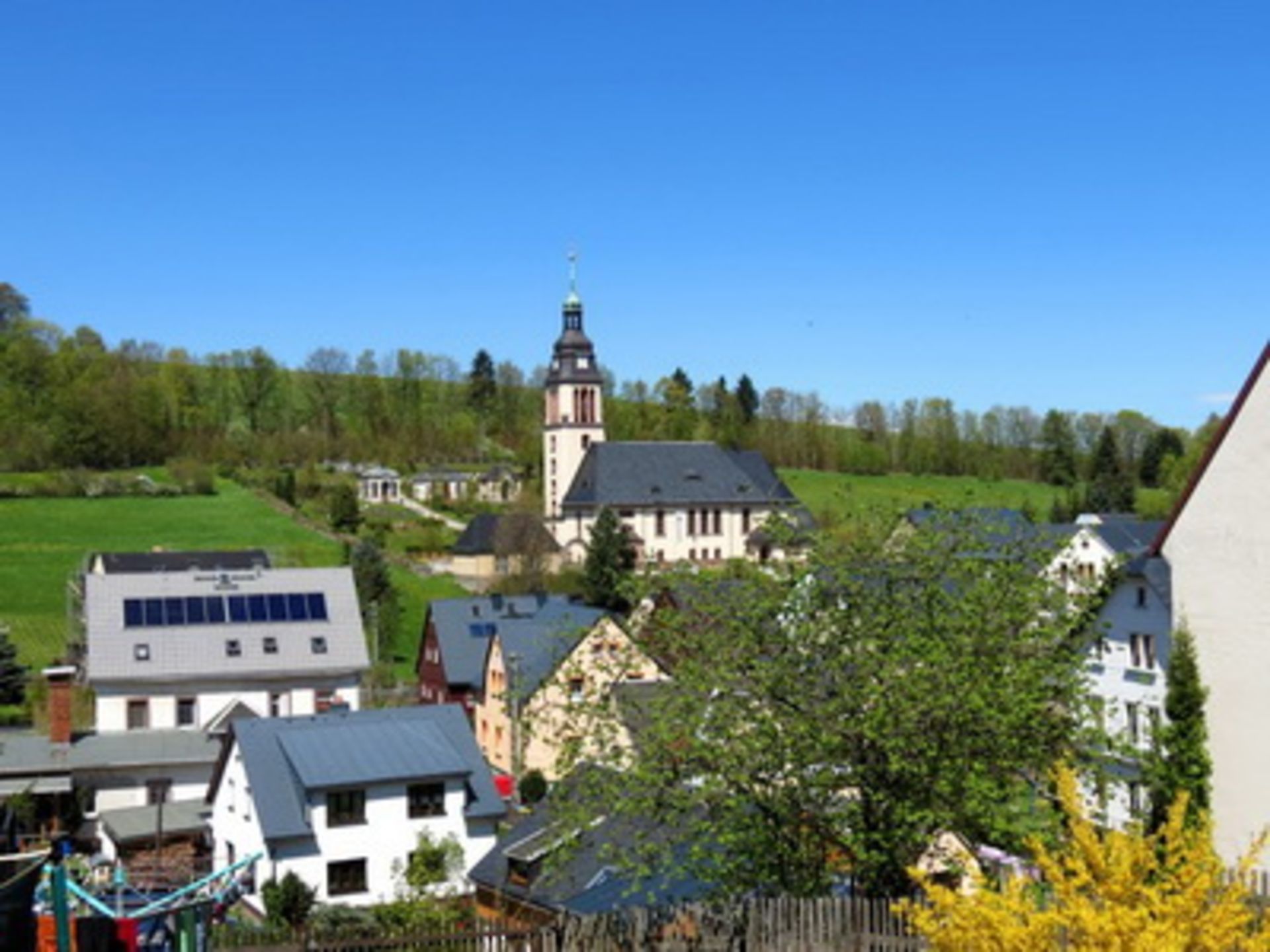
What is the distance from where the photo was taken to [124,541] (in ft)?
A: 276

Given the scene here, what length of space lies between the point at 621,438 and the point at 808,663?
125m

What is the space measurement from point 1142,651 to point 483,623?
27477 mm

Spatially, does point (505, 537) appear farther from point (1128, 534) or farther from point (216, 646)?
point (216, 646)

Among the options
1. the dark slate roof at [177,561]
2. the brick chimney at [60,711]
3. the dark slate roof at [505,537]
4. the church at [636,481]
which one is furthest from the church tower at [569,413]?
the brick chimney at [60,711]

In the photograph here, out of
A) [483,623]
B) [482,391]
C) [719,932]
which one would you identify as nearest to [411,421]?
[482,391]

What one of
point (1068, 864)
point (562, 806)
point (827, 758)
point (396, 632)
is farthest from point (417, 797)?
point (396, 632)

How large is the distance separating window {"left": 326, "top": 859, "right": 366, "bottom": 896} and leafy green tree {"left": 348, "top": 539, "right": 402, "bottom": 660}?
2993cm

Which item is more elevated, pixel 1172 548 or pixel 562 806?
pixel 1172 548

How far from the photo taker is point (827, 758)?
53.1 ft

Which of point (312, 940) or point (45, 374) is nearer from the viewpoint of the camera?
point (312, 940)

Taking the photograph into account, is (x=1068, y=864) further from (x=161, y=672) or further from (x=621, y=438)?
(x=621, y=438)

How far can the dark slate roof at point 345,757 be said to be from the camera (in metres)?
31.3

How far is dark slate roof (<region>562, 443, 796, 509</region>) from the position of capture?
100625 mm

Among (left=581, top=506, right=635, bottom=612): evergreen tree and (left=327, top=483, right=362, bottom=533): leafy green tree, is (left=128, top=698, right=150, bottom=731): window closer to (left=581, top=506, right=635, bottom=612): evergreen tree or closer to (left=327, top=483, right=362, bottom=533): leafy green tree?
(left=581, top=506, right=635, bottom=612): evergreen tree
